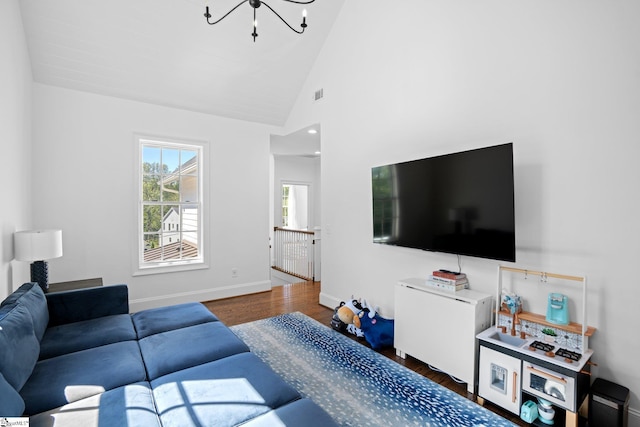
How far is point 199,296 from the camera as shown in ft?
15.0

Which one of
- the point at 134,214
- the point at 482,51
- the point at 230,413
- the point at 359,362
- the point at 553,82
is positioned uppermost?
the point at 482,51

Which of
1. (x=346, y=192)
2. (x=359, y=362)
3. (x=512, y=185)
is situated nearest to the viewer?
(x=512, y=185)

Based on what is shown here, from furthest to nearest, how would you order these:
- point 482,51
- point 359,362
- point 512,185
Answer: point 359,362 → point 482,51 → point 512,185

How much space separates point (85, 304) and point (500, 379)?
3.28 m

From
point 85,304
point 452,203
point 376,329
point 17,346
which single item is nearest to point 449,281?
point 452,203

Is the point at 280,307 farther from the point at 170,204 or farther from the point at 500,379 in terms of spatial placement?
the point at 500,379

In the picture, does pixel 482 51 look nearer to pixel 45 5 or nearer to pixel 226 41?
pixel 226 41

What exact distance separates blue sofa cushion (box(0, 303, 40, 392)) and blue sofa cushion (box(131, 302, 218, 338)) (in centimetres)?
67

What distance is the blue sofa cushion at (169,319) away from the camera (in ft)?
7.95

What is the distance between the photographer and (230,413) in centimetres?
142

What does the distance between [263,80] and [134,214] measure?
253cm

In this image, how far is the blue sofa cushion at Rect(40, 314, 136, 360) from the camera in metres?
2.06

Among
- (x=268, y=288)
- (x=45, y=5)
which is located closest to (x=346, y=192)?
(x=268, y=288)

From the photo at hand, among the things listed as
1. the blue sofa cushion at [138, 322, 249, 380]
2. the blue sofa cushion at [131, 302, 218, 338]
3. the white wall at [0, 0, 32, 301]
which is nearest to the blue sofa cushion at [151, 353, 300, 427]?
the blue sofa cushion at [138, 322, 249, 380]
